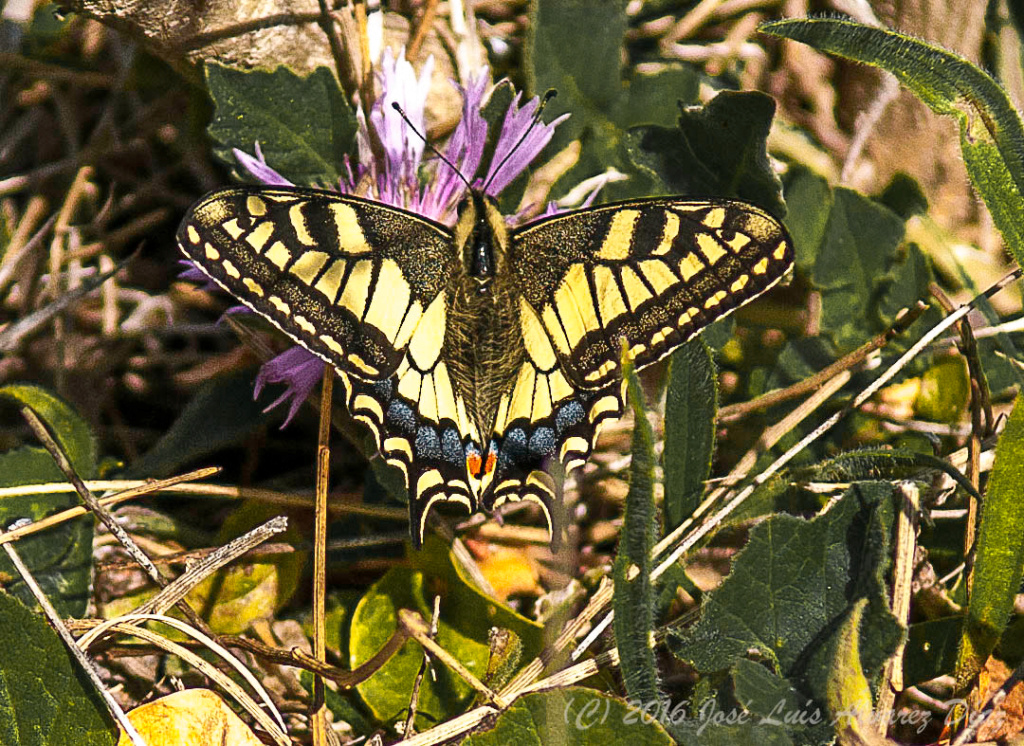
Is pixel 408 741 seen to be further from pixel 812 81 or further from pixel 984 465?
pixel 812 81

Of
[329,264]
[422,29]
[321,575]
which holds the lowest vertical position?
[321,575]

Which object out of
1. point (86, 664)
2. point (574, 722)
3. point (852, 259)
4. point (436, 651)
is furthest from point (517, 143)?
point (86, 664)

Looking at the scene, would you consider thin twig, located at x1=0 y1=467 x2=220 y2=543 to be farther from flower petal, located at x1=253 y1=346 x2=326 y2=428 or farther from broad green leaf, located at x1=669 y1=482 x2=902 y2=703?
broad green leaf, located at x1=669 y1=482 x2=902 y2=703

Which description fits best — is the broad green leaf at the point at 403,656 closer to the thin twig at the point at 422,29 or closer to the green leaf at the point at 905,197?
the thin twig at the point at 422,29

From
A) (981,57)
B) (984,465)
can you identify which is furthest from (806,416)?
(981,57)

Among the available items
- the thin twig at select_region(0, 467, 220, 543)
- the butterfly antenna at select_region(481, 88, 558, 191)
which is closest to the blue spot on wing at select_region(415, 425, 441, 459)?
the thin twig at select_region(0, 467, 220, 543)

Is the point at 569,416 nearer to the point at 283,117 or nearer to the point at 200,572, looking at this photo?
the point at 200,572
